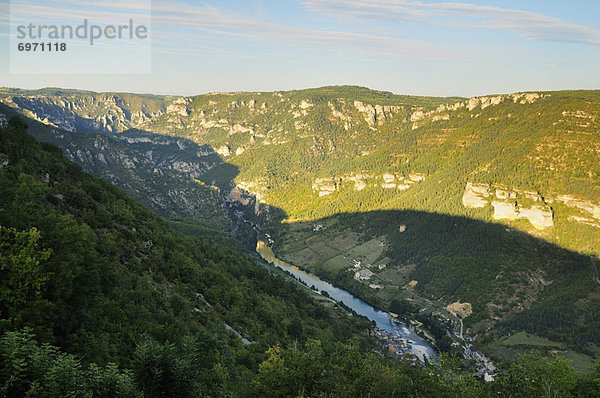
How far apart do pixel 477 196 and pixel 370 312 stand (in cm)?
9090

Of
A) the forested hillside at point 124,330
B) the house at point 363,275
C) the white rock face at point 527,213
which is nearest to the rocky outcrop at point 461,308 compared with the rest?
the house at point 363,275

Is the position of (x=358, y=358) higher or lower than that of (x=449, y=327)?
higher

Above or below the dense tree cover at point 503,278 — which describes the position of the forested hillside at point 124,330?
above

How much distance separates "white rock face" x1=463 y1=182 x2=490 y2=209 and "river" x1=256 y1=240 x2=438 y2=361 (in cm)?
8244

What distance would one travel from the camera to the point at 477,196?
195125 mm

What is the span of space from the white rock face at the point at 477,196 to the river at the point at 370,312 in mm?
82442

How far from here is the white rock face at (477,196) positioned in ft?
630

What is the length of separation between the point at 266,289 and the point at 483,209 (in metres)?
141

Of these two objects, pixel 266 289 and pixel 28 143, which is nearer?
pixel 28 143

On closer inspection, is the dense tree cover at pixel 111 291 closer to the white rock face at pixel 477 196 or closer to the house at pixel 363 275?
the house at pixel 363 275

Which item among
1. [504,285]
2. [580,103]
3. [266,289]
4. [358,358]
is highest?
[580,103]

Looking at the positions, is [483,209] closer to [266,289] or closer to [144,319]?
[266,289]

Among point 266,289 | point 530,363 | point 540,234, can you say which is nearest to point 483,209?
point 540,234

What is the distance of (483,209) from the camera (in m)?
190
